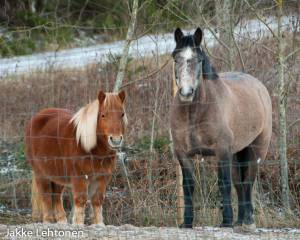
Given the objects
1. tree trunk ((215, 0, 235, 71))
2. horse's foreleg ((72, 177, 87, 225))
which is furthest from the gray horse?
tree trunk ((215, 0, 235, 71))

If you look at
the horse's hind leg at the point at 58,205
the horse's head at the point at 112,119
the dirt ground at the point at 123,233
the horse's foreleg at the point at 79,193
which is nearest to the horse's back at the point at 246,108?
the dirt ground at the point at 123,233

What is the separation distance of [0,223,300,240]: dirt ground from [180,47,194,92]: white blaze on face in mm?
1361

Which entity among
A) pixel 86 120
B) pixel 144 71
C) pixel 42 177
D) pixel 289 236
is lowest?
pixel 289 236

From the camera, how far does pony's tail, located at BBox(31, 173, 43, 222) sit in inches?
362

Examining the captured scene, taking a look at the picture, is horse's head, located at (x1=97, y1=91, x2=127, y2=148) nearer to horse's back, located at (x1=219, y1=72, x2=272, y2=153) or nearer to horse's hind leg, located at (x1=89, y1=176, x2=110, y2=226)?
horse's hind leg, located at (x1=89, y1=176, x2=110, y2=226)

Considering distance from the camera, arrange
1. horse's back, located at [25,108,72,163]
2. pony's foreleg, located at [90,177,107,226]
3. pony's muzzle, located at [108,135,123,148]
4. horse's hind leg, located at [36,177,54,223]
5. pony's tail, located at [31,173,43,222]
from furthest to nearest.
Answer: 1. pony's tail, located at [31,173,43,222]
2. horse's hind leg, located at [36,177,54,223]
3. horse's back, located at [25,108,72,163]
4. pony's foreleg, located at [90,177,107,226]
5. pony's muzzle, located at [108,135,123,148]

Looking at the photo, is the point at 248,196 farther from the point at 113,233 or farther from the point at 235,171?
the point at 113,233

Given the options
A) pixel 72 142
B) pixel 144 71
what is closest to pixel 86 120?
pixel 72 142

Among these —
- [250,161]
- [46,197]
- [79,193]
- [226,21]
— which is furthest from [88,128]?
[226,21]

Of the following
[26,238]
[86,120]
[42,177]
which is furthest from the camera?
[42,177]

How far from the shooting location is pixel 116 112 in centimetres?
817

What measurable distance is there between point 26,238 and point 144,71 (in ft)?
22.4

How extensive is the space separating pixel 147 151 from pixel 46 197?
2.42 metres

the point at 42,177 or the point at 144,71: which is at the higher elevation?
the point at 144,71
